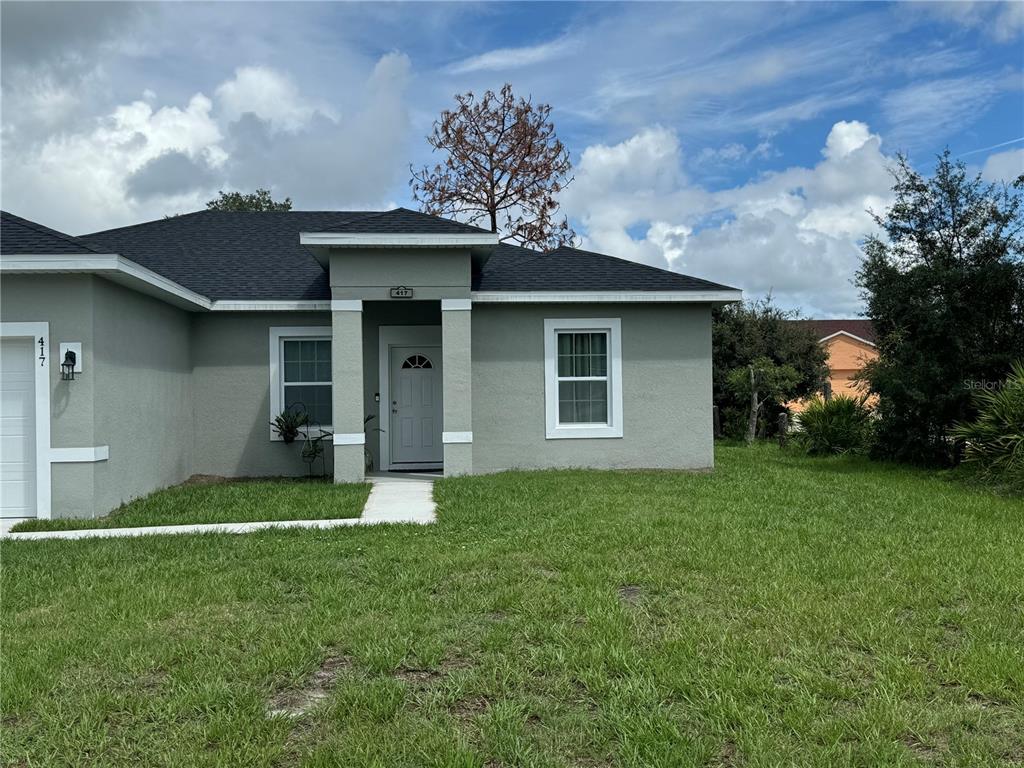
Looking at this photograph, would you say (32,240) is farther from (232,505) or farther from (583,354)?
(583,354)

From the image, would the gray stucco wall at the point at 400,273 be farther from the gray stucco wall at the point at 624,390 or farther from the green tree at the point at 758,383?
the green tree at the point at 758,383

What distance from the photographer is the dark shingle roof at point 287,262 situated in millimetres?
12945

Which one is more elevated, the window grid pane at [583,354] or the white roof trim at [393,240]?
the white roof trim at [393,240]

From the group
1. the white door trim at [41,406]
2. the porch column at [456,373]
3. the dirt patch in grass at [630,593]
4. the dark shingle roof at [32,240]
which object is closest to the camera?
the dirt patch in grass at [630,593]

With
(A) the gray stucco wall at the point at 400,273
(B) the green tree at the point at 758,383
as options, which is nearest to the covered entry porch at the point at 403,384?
(A) the gray stucco wall at the point at 400,273

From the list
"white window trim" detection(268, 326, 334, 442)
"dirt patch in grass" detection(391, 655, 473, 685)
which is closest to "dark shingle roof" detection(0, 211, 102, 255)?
"white window trim" detection(268, 326, 334, 442)

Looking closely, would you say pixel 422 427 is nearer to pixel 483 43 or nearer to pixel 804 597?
pixel 483 43

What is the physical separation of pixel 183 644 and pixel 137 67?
11.9 metres

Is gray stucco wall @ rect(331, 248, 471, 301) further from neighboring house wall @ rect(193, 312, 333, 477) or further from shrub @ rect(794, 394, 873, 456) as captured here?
shrub @ rect(794, 394, 873, 456)

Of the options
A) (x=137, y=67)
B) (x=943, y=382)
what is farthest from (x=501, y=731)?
(x=137, y=67)

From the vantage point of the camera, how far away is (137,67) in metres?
13.3

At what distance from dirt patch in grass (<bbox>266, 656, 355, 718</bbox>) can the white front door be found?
953cm

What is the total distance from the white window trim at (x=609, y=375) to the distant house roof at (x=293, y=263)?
65 centimetres

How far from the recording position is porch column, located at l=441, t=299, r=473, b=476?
40.0ft
